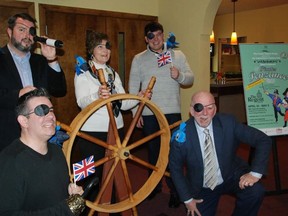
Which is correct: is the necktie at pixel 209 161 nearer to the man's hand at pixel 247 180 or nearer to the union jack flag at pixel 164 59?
the man's hand at pixel 247 180

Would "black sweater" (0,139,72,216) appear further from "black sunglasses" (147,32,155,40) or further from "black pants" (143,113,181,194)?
"black sunglasses" (147,32,155,40)

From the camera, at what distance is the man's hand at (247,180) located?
2.08 m

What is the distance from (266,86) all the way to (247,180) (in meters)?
1.19

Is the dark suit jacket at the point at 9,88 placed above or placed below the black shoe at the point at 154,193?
above

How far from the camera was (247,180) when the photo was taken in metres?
2.09

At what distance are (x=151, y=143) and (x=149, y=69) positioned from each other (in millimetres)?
658

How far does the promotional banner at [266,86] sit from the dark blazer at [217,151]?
78 cm

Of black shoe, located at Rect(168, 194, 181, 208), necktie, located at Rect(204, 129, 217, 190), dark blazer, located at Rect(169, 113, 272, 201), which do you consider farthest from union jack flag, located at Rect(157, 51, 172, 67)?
black shoe, located at Rect(168, 194, 181, 208)

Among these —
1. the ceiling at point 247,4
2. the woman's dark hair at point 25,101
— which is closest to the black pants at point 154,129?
the woman's dark hair at point 25,101

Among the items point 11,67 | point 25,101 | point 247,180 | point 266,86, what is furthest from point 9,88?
point 266,86

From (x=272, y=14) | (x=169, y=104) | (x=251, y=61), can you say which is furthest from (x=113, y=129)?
(x=272, y=14)

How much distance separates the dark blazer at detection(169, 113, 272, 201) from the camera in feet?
6.89

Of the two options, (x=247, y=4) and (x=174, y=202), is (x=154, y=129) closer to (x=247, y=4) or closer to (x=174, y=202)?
(x=174, y=202)

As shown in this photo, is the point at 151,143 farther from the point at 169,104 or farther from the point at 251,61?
the point at 251,61
